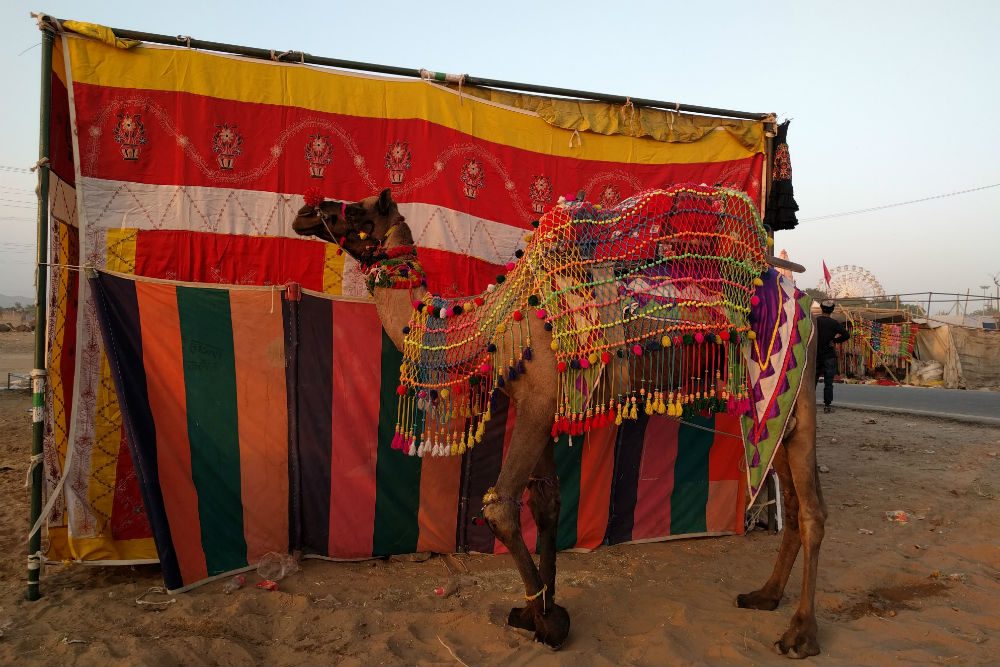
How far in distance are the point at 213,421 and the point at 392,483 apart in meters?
1.17

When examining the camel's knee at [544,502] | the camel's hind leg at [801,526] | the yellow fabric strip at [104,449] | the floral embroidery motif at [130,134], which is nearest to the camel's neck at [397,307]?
the camel's knee at [544,502]

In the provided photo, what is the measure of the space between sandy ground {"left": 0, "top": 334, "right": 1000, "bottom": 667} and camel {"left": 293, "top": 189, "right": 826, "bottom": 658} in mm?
135

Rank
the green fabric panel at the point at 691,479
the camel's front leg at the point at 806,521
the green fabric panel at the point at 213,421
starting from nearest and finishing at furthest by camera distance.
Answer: the camel's front leg at the point at 806,521, the green fabric panel at the point at 213,421, the green fabric panel at the point at 691,479

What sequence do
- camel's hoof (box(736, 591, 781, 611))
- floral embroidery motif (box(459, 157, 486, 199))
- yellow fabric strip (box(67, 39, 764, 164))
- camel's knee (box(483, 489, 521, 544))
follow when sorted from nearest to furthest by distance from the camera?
1. camel's knee (box(483, 489, 521, 544))
2. camel's hoof (box(736, 591, 781, 611))
3. yellow fabric strip (box(67, 39, 764, 164))
4. floral embroidery motif (box(459, 157, 486, 199))

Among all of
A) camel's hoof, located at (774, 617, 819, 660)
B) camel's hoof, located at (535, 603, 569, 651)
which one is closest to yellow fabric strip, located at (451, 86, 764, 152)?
camel's hoof, located at (535, 603, 569, 651)

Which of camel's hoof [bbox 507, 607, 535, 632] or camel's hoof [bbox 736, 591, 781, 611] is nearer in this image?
camel's hoof [bbox 507, 607, 535, 632]

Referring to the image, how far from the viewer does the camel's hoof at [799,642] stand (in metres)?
2.99

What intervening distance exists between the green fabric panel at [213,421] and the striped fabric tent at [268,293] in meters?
0.01

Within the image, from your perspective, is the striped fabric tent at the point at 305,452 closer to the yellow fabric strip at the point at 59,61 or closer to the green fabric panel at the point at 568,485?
the green fabric panel at the point at 568,485

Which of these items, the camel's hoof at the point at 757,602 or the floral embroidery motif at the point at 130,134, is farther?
the floral embroidery motif at the point at 130,134

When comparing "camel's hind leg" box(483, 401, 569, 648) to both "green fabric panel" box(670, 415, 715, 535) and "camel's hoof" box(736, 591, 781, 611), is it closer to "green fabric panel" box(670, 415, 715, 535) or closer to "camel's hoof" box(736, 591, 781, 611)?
"camel's hoof" box(736, 591, 781, 611)

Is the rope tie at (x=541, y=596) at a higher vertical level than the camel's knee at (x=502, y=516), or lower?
lower

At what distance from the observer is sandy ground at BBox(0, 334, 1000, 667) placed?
2930 mm

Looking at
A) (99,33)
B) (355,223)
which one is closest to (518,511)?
(355,223)
